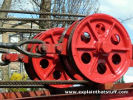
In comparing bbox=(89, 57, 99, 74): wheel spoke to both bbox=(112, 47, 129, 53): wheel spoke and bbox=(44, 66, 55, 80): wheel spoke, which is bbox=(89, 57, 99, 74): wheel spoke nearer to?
bbox=(112, 47, 129, 53): wheel spoke

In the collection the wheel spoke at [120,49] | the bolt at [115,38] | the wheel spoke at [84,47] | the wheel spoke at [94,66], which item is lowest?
the wheel spoke at [94,66]

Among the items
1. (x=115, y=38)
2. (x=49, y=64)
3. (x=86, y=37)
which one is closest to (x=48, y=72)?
(x=49, y=64)

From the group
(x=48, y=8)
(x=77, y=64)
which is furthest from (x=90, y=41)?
(x=48, y=8)

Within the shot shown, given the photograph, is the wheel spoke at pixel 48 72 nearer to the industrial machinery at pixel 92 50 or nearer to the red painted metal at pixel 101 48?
the industrial machinery at pixel 92 50

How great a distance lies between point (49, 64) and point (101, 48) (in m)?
1.10

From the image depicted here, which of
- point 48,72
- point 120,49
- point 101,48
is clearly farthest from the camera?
point 48,72

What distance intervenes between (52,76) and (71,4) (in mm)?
9619

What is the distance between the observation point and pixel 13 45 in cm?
362

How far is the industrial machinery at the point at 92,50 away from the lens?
158 inches

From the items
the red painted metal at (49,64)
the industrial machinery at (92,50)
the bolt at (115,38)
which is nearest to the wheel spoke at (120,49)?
the industrial machinery at (92,50)

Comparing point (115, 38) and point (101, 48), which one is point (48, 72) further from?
point (115, 38)

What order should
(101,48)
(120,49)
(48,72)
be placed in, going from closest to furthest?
(101,48), (120,49), (48,72)

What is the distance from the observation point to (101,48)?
163 inches

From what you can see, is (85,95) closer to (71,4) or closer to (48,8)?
(48,8)
